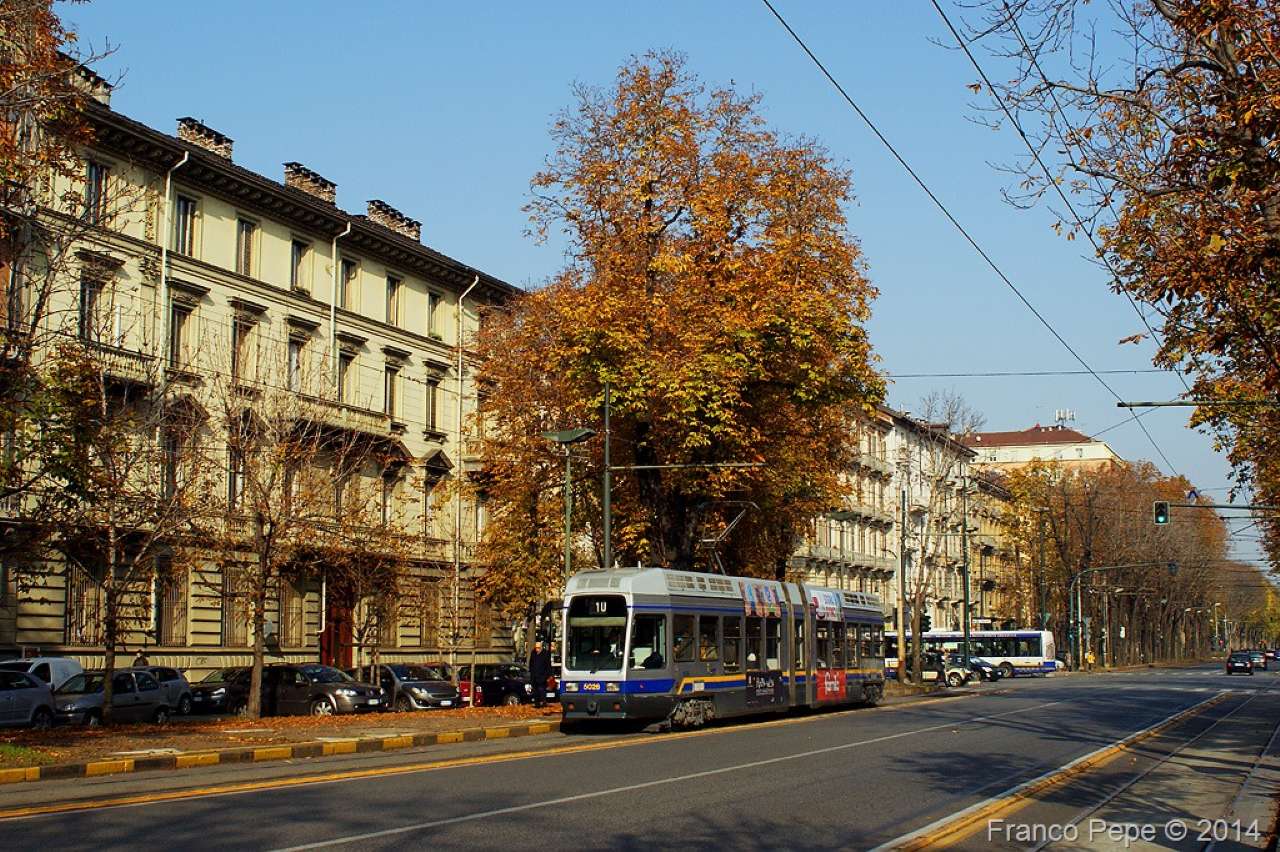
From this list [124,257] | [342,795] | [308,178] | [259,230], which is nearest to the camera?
[342,795]

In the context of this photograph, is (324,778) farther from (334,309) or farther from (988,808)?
(334,309)

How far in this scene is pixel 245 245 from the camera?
42.7m

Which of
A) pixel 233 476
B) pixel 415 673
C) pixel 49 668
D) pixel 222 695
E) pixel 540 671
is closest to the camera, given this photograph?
pixel 49 668

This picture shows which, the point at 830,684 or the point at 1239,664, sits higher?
the point at 830,684

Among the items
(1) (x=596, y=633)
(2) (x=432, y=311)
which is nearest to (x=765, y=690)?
(1) (x=596, y=633)

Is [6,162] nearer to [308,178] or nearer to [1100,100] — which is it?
[1100,100]

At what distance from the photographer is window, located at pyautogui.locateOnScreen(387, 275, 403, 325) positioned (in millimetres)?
49719

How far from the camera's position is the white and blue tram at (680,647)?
26.9m

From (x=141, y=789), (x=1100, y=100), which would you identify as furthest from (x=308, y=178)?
(x=1100, y=100)

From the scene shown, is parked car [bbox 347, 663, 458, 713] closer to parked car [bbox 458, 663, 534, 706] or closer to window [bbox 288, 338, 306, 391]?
parked car [bbox 458, 663, 534, 706]

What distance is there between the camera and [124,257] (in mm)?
37406

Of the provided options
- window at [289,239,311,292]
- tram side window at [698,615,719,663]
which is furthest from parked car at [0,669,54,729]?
window at [289,239,311,292]

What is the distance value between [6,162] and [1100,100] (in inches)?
534

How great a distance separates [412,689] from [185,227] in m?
14.6
